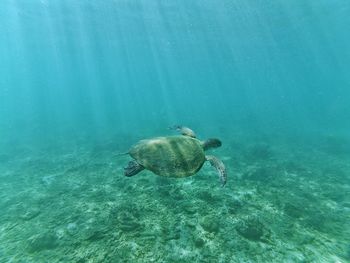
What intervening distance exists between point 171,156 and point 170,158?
54 mm

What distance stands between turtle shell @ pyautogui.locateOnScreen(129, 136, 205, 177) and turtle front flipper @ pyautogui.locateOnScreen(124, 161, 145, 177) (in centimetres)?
10

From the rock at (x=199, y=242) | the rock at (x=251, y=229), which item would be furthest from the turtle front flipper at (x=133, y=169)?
the rock at (x=251, y=229)

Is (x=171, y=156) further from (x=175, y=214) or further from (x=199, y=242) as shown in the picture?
(x=175, y=214)

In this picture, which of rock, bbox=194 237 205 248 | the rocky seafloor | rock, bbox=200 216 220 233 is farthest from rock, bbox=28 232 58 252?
rock, bbox=200 216 220 233

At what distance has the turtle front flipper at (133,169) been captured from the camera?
17.1 feet

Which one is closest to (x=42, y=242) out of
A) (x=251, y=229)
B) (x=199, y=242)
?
(x=199, y=242)

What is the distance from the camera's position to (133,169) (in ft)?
17.4

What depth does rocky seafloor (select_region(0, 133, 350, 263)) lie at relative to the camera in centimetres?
635

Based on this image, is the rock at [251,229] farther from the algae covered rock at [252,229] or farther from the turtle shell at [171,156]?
the turtle shell at [171,156]

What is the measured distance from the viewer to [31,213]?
859 cm

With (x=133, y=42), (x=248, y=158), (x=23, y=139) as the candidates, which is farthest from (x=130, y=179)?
(x=133, y=42)

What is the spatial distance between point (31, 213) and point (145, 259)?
5.12 meters

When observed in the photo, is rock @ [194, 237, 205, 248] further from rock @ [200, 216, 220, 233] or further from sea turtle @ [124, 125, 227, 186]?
sea turtle @ [124, 125, 227, 186]

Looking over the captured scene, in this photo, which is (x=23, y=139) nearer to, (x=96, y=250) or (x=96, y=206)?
(x=96, y=206)
